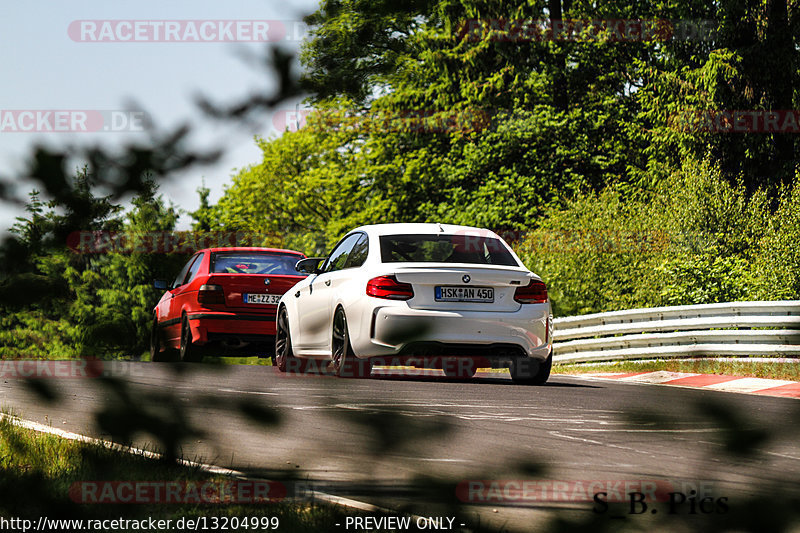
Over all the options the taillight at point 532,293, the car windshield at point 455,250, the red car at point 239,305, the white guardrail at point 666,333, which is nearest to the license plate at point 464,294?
the taillight at point 532,293

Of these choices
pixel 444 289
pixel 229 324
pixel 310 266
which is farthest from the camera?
pixel 229 324

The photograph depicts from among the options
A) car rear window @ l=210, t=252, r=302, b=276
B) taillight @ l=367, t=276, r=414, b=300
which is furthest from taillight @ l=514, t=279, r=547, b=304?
car rear window @ l=210, t=252, r=302, b=276

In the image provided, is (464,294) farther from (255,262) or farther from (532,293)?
(255,262)

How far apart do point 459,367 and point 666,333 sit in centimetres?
720

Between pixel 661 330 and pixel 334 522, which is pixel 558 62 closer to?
pixel 661 330

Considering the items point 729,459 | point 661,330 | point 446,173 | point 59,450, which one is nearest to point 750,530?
point 729,459

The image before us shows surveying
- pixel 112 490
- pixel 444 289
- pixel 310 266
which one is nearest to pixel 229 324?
pixel 310 266

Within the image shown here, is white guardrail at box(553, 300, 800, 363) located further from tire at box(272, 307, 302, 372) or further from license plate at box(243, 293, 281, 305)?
license plate at box(243, 293, 281, 305)

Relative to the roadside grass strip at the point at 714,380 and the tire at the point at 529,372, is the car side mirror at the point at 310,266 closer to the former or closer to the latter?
the tire at the point at 529,372

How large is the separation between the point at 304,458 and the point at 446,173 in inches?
1380

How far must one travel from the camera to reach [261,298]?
46.1 feet

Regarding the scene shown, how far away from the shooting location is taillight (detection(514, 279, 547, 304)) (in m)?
11.1

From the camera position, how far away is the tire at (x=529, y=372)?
39.7 ft

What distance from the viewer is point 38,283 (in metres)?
2.97
